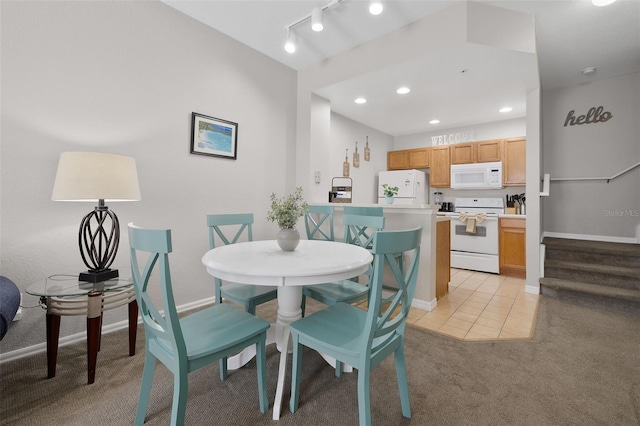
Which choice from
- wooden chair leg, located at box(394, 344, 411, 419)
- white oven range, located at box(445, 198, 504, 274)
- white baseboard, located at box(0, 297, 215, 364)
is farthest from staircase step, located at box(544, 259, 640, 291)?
white baseboard, located at box(0, 297, 215, 364)

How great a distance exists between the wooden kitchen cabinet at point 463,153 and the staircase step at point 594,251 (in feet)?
5.65

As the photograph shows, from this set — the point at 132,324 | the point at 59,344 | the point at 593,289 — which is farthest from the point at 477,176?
the point at 59,344

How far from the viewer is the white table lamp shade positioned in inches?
64.1

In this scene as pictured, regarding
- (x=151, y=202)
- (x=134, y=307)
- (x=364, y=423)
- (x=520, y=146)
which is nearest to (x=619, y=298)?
(x=520, y=146)

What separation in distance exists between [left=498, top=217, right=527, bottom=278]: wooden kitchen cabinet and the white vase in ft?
11.9

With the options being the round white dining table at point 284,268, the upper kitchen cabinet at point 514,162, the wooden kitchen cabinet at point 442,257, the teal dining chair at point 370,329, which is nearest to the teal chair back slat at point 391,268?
the teal dining chair at point 370,329

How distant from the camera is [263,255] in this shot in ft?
5.12

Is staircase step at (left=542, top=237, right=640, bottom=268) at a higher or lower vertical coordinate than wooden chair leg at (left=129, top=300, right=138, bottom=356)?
higher

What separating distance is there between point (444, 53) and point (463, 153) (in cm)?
275

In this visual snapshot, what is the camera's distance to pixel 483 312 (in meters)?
2.67

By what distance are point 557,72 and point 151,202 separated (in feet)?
16.4

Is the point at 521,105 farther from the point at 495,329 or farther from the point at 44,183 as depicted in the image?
the point at 44,183

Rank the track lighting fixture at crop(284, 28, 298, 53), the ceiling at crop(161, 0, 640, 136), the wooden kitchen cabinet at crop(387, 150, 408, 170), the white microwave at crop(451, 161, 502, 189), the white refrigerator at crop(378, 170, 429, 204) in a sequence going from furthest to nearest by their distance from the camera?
the wooden kitchen cabinet at crop(387, 150, 408, 170), the white refrigerator at crop(378, 170, 429, 204), the white microwave at crop(451, 161, 502, 189), the track lighting fixture at crop(284, 28, 298, 53), the ceiling at crop(161, 0, 640, 136)

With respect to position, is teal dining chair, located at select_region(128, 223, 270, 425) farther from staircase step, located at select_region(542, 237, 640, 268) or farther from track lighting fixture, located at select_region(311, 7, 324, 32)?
staircase step, located at select_region(542, 237, 640, 268)
